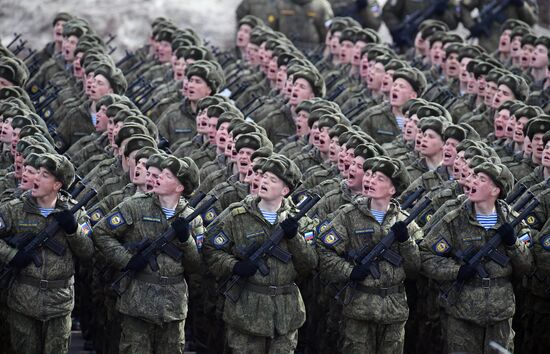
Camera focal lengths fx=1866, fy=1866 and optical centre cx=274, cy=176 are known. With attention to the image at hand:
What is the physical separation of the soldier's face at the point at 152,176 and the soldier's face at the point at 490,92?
8083 mm

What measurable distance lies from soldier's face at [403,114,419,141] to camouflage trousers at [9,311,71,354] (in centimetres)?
606

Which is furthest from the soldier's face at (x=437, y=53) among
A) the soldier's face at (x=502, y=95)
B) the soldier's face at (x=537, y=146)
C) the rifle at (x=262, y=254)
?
the rifle at (x=262, y=254)

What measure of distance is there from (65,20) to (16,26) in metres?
6.81

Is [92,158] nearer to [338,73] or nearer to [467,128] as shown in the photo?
[467,128]

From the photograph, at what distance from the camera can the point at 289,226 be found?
19391 mm

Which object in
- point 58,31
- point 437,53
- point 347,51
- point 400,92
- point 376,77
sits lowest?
point 400,92

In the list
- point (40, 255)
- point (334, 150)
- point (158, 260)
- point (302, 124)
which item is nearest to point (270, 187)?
point (158, 260)

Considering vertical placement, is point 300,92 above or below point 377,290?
above

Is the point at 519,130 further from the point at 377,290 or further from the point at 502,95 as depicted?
the point at 377,290

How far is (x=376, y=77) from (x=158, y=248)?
8.84 meters

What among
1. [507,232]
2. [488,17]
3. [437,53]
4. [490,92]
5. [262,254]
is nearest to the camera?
[262,254]

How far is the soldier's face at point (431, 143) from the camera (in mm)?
22797

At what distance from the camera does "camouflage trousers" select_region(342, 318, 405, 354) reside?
20031 mm

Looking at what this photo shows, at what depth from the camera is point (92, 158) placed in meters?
22.8
